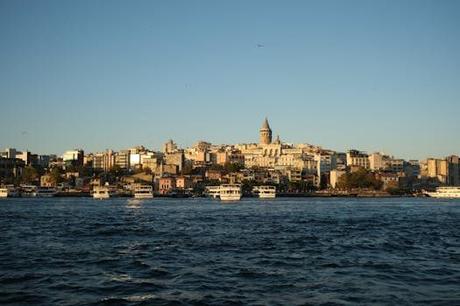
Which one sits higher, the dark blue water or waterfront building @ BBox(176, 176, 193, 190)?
waterfront building @ BBox(176, 176, 193, 190)

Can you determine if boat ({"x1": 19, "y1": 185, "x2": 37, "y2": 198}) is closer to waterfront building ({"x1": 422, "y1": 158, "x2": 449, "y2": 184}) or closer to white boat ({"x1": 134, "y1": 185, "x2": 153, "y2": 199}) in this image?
white boat ({"x1": 134, "y1": 185, "x2": 153, "y2": 199})

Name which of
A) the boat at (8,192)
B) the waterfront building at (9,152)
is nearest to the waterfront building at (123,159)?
the waterfront building at (9,152)

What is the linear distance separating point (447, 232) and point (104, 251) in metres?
16.5

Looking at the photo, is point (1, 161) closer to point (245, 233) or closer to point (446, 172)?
point (446, 172)

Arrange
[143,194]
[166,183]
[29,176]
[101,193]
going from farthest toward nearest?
[29,176] → [166,183] → [101,193] → [143,194]

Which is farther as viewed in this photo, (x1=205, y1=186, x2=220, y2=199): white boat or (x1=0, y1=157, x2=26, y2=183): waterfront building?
(x1=0, y1=157, x2=26, y2=183): waterfront building

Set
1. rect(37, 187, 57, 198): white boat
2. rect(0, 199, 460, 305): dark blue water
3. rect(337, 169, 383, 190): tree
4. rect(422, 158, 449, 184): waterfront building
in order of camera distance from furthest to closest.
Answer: rect(422, 158, 449, 184): waterfront building, rect(337, 169, 383, 190): tree, rect(37, 187, 57, 198): white boat, rect(0, 199, 460, 305): dark blue water

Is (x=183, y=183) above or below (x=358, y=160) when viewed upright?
below

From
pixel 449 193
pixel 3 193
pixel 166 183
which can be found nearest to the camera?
pixel 3 193

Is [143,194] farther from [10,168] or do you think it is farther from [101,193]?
[10,168]

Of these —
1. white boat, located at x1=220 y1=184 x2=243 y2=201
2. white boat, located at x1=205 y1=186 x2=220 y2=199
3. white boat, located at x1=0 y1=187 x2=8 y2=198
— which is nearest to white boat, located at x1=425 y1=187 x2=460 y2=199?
white boat, located at x1=205 y1=186 x2=220 y2=199

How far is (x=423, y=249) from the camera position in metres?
22.4

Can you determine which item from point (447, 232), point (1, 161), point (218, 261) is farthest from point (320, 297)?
point (1, 161)

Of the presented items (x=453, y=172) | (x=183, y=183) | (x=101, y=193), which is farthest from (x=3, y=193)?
(x=453, y=172)
